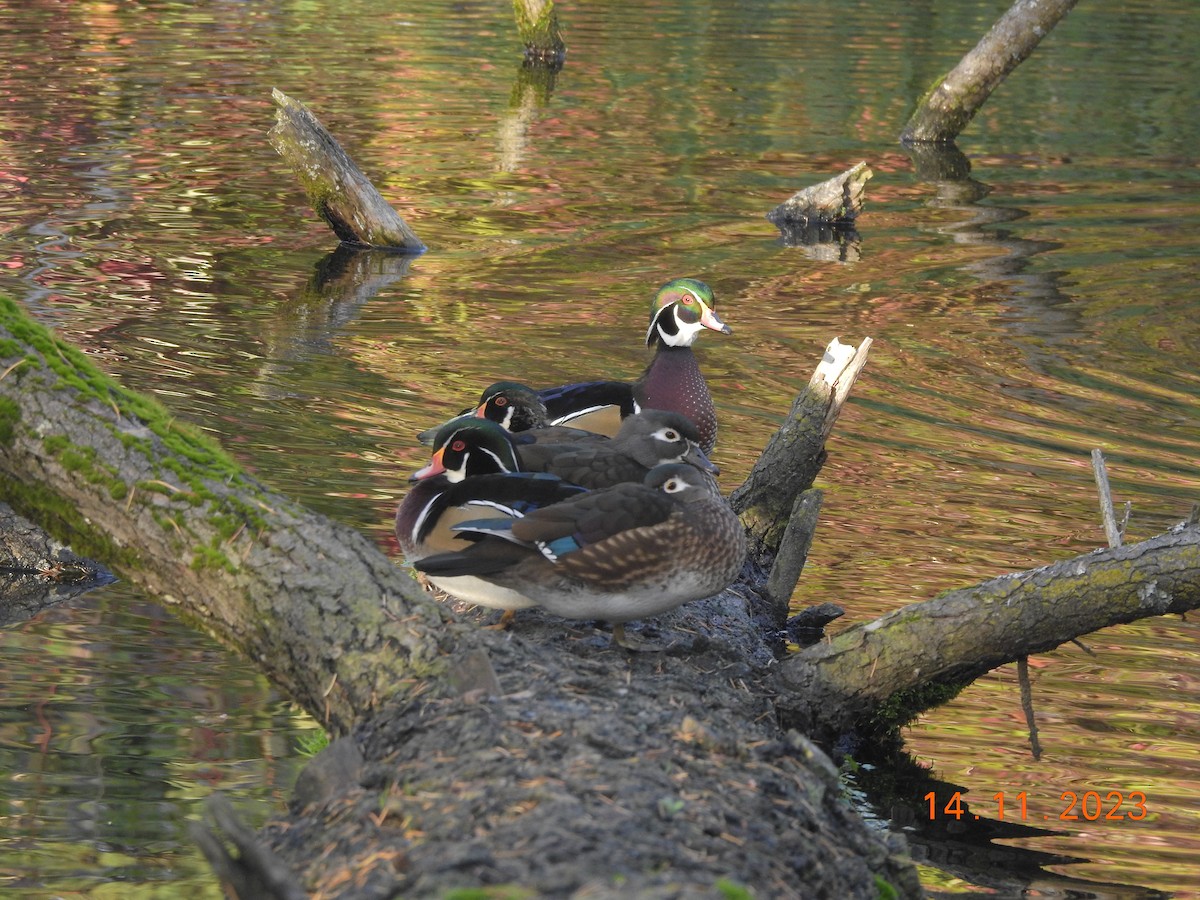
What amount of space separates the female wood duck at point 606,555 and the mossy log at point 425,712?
0.19 m

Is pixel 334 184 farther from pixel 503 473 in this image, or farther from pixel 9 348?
pixel 9 348

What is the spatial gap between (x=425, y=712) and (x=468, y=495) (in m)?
1.14

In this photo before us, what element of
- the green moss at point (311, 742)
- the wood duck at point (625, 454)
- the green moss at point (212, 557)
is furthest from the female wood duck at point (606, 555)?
the green moss at point (311, 742)

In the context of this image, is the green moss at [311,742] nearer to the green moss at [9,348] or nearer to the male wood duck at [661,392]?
the green moss at [9,348]

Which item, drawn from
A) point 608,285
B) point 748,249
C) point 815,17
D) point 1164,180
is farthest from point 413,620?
point 815,17

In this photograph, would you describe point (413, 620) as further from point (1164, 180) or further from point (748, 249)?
point (1164, 180)

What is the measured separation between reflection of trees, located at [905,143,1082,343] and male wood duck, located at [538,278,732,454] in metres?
5.66

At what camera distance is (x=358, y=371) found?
449 inches

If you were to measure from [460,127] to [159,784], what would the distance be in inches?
664

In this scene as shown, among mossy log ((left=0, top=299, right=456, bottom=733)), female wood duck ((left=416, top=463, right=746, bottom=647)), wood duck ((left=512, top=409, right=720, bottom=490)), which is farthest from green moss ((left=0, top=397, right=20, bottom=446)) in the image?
wood duck ((left=512, top=409, right=720, bottom=490))

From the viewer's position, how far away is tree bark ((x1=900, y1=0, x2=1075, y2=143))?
711 inches

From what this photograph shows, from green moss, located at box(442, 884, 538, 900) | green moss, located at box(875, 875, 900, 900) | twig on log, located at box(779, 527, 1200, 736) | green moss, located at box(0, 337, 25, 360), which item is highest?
green moss, located at box(0, 337, 25, 360)

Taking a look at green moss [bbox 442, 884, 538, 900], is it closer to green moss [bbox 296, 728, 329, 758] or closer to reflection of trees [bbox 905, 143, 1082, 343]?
green moss [bbox 296, 728, 329, 758]

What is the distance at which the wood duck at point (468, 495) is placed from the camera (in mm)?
5609
